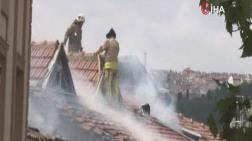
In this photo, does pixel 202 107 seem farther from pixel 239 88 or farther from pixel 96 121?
pixel 239 88

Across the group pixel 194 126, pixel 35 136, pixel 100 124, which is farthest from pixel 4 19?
pixel 194 126

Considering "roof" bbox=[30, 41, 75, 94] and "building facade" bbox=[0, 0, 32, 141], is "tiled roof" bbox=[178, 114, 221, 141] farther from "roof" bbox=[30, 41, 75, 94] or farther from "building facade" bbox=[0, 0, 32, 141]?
"building facade" bbox=[0, 0, 32, 141]

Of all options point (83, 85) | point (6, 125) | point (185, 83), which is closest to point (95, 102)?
point (83, 85)

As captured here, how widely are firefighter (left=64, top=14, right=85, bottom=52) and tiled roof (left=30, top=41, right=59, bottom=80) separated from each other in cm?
159

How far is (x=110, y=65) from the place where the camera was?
40562 millimetres

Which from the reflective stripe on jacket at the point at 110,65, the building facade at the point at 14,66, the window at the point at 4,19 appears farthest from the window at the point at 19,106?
the reflective stripe on jacket at the point at 110,65

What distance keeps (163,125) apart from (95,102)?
4444mm

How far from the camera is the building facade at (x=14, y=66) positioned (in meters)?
16.3

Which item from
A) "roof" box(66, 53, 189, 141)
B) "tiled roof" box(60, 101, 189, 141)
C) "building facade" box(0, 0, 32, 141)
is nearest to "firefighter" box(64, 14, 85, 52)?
"roof" box(66, 53, 189, 141)

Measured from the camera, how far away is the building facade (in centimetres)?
1631

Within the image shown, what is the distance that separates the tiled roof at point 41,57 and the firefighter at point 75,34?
1.59 m

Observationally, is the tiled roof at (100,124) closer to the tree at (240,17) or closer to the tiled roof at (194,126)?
the tiled roof at (194,126)

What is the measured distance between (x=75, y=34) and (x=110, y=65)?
6.57 feet

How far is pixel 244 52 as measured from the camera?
799cm
